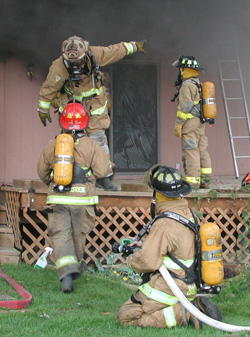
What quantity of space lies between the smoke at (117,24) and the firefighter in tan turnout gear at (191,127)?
2.19m

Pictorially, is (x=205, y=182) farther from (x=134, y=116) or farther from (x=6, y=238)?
(x=134, y=116)

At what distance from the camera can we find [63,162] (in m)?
5.12

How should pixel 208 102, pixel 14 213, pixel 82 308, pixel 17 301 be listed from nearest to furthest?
1. pixel 17 301
2. pixel 82 308
3. pixel 14 213
4. pixel 208 102

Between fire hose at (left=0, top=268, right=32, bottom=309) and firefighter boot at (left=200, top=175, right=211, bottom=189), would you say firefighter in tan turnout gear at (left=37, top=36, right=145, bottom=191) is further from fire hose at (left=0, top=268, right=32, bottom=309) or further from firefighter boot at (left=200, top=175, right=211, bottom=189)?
fire hose at (left=0, top=268, right=32, bottom=309)

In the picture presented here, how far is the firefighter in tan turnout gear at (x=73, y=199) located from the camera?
5.21m

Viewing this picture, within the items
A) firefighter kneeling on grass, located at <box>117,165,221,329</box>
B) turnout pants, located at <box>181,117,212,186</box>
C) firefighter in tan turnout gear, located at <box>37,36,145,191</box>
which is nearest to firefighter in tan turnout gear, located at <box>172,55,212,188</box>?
turnout pants, located at <box>181,117,212,186</box>

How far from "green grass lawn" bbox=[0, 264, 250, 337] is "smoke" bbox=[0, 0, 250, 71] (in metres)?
4.13

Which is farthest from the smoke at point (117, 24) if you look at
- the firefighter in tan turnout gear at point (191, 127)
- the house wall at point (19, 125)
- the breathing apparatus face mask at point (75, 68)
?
the breathing apparatus face mask at point (75, 68)

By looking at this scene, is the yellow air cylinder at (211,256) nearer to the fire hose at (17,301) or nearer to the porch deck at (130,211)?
the fire hose at (17,301)

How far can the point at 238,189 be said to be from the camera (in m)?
6.61

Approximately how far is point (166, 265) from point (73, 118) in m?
2.19

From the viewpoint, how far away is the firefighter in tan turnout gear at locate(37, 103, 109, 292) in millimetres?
5215

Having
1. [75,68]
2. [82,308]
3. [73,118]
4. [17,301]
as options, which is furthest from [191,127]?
[17,301]

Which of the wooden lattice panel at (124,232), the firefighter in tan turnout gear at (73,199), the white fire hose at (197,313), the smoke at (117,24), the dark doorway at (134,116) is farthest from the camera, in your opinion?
the dark doorway at (134,116)
